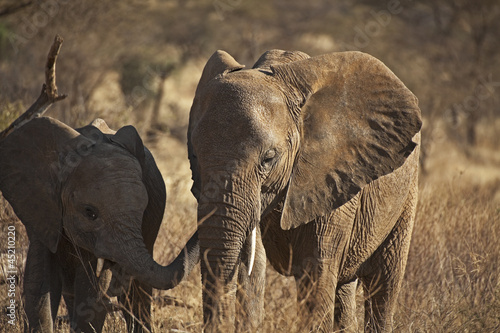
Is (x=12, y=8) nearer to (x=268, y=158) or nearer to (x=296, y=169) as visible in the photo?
(x=296, y=169)

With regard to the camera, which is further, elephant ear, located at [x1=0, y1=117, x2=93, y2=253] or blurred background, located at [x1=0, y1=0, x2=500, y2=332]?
blurred background, located at [x1=0, y1=0, x2=500, y2=332]

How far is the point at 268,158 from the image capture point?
355 centimetres

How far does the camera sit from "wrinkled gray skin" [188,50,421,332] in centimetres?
347

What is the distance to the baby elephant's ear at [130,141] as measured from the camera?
14.1 feet

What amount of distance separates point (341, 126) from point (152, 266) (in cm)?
120

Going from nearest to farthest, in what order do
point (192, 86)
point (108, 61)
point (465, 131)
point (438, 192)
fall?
point (438, 192)
point (108, 61)
point (192, 86)
point (465, 131)

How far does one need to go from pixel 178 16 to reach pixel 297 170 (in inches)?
639

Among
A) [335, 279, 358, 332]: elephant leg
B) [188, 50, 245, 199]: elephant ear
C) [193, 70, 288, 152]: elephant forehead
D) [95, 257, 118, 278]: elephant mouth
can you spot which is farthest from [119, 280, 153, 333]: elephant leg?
[193, 70, 288, 152]: elephant forehead

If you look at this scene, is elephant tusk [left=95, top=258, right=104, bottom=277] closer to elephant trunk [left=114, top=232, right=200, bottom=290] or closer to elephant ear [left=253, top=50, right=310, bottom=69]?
elephant trunk [left=114, top=232, right=200, bottom=290]

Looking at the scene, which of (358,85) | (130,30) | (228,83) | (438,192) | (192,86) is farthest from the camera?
(192,86)

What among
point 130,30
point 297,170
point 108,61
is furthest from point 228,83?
point 130,30

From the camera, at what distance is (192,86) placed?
17.0 meters

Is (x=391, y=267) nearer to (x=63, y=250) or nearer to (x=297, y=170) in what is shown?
(x=297, y=170)

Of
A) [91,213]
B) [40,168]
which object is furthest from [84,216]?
[40,168]
